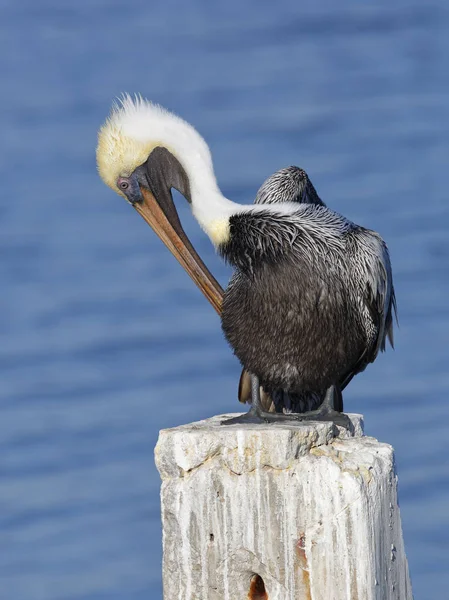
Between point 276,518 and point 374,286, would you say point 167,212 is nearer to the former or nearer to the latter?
point 374,286

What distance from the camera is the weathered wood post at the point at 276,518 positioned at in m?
3.32

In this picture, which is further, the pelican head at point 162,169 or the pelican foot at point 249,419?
the pelican head at point 162,169

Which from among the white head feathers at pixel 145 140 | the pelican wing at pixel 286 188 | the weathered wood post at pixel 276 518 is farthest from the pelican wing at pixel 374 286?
the weathered wood post at pixel 276 518

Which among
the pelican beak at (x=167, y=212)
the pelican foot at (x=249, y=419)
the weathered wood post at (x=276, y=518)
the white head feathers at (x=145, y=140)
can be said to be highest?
the white head feathers at (x=145, y=140)

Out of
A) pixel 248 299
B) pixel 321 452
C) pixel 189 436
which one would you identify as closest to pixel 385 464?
pixel 321 452

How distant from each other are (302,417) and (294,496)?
1.17 meters

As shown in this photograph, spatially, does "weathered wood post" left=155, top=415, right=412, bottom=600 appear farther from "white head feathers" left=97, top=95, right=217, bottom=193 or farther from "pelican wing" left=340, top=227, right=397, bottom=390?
"white head feathers" left=97, top=95, right=217, bottom=193

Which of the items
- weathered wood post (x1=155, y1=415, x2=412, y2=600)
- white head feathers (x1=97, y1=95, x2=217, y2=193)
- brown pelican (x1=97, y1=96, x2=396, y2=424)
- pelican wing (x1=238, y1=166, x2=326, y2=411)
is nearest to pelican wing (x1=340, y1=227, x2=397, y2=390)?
brown pelican (x1=97, y1=96, x2=396, y2=424)

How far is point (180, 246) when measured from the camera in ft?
16.5

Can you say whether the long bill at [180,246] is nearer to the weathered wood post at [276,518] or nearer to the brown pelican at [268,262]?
the brown pelican at [268,262]

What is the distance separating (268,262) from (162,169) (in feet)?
2.07

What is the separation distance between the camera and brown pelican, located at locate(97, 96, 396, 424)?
15.4 ft

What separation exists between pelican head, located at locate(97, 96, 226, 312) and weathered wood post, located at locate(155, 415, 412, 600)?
4.73 feet

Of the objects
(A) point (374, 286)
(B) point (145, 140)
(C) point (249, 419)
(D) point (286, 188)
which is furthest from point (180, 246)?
(C) point (249, 419)
